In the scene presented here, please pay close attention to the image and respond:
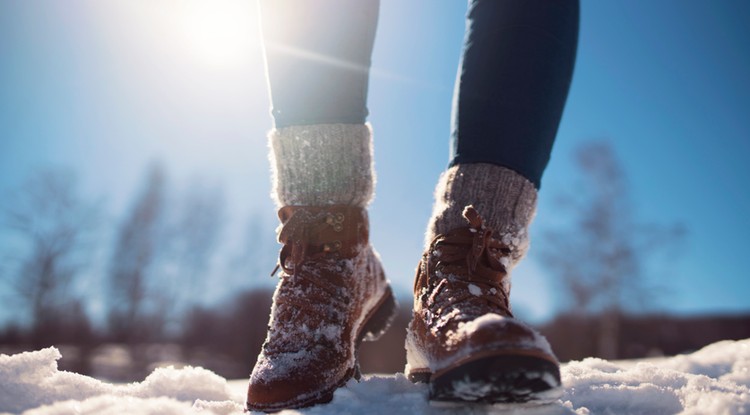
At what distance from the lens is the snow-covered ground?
35.6 inches

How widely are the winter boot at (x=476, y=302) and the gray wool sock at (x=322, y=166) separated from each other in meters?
0.24

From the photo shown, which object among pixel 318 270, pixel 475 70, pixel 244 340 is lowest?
pixel 318 270

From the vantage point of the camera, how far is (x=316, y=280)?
119cm

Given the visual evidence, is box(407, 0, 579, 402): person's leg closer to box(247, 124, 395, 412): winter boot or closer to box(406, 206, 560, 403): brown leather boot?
box(406, 206, 560, 403): brown leather boot

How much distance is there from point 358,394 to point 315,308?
0.74 ft

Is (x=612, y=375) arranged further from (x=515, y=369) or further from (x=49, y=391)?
(x=49, y=391)

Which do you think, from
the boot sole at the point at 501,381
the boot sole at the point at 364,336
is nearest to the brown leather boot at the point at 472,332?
the boot sole at the point at 501,381

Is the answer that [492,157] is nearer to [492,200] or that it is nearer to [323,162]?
[492,200]

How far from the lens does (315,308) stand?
1163 mm

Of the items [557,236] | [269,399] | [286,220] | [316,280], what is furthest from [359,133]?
[557,236]

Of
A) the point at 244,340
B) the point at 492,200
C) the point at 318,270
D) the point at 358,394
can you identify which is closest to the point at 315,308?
the point at 318,270

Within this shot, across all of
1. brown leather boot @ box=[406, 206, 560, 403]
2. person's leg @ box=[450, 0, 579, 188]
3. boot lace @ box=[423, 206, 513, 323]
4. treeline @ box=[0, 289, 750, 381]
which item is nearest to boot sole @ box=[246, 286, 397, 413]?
brown leather boot @ box=[406, 206, 560, 403]

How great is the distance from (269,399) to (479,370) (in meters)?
0.47

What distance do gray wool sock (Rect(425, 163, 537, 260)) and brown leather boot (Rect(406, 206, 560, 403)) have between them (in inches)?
1.2
